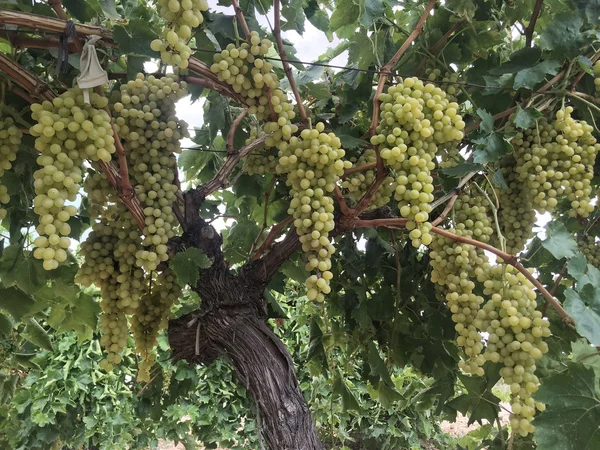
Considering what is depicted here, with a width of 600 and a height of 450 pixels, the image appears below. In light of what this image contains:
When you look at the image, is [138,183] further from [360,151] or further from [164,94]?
[360,151]

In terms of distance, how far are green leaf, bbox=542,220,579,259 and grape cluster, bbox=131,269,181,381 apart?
876 millimetres

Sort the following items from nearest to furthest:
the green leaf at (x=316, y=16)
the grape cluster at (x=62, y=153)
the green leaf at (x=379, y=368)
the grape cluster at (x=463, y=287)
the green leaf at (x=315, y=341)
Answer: the grape cluster at (x=62, y=153) → the grape cluster at (x=463, y=287) → the green leaf at (x=316, y=16) → the green leaf at (x=379, y=368) → the green leaf at (x=315, y=341)

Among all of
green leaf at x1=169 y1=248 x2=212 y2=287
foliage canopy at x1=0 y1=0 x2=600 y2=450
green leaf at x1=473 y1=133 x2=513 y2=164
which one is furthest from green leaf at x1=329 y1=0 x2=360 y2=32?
green leaf at x1=169 y1=248 x2=212 y2=287

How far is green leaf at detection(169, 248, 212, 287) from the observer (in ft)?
3.90

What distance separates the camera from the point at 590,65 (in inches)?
44.8

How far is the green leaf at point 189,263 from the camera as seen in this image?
1.19m

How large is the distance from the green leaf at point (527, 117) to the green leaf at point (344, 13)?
1.46 feet

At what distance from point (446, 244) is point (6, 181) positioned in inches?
42.1

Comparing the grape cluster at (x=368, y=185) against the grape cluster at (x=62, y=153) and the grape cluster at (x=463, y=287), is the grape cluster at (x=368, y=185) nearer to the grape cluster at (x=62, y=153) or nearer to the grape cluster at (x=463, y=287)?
the grape cluster at (x=463, y=287)

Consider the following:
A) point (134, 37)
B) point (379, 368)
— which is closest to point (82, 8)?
point (134, 37)

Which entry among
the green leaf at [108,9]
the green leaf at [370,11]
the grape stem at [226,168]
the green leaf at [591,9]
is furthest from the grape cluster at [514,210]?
the green leaf at [108,9]

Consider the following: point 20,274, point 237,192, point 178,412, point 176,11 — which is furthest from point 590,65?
point 178,412

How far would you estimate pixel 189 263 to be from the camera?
120 cm

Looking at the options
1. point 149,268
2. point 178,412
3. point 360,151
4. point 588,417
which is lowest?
point 178,412
